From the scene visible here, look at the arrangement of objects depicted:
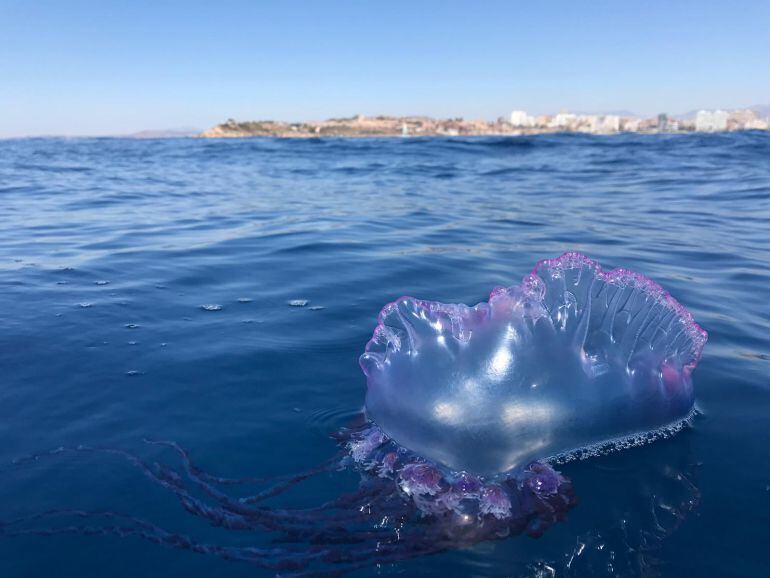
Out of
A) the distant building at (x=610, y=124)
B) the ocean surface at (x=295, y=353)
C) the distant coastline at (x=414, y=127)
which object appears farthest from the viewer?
the distant building at (x=610, y=124)

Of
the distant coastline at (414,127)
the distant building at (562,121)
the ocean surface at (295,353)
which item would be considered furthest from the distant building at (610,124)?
the ocean surface at (295,353)

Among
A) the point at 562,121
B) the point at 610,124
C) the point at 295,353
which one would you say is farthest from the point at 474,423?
the point at 562,121

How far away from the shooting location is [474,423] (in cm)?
221

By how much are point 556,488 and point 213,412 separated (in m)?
1.69

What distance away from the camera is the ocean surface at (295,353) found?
6.68 ft

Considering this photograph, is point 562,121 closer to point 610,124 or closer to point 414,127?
point 610,124

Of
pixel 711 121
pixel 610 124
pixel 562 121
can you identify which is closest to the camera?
pixel 711 121

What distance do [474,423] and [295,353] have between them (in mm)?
1743

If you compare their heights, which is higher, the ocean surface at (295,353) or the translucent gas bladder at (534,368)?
the translucent gas bladder at (534,368)

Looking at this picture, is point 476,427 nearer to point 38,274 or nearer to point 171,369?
point 171,369

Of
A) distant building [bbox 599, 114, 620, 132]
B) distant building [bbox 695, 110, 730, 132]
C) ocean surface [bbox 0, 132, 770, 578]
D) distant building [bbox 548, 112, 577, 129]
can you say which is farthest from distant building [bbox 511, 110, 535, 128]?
ocean surface [bbox 0, 132, 770, 578]

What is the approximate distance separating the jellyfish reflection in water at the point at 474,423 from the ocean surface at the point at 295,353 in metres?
0.08

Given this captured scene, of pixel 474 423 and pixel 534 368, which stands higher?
pixel 534 368

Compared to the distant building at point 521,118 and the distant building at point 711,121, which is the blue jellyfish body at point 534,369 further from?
the distant building at point 521,118
